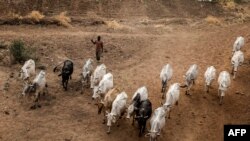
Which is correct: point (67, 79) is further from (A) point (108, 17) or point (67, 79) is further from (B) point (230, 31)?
(B) point (230, 31)

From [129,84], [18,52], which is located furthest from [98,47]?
[18,52]

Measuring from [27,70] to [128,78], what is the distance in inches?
164

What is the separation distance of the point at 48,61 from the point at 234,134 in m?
9.26

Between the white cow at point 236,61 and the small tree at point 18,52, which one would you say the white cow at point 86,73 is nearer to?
the small tree at point 18,52

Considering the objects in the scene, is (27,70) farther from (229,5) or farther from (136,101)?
(229,5)

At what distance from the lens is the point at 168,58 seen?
78.0ft

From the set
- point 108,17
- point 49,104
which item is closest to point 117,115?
point 49,104

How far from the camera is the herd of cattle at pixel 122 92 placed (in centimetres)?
1720

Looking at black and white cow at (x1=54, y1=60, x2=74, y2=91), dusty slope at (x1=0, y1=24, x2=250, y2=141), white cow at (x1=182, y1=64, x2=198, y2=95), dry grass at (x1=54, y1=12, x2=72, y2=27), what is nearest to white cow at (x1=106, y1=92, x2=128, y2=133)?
dusty slope at (x1=0, y1=24, x2=250, y2=141)

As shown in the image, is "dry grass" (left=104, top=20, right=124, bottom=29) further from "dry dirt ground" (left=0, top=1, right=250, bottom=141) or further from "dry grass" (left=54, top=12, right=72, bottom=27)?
"dry grass" (left=54, top=12, right=72, bottom=27)

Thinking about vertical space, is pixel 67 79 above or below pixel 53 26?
below

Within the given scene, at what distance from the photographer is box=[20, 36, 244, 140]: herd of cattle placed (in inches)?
677

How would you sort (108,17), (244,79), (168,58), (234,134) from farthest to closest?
(108,17), (168,58), (244,79), (234,134)

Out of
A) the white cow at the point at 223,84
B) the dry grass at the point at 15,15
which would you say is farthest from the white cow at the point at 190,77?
the dry grass at the point at 15,15
